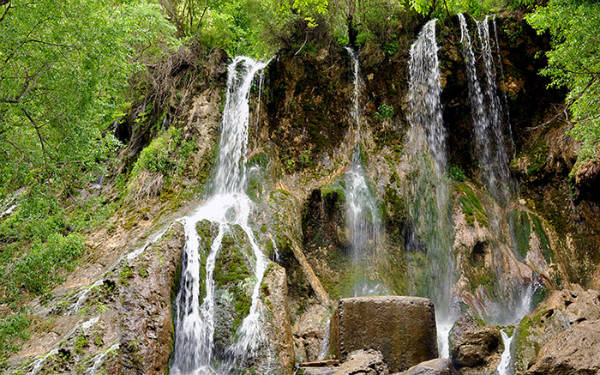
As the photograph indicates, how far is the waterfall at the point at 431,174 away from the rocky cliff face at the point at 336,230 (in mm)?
289

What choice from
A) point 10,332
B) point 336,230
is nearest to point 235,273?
point 10,332

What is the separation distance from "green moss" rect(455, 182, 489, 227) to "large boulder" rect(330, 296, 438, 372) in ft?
21.4

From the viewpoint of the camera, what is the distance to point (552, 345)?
6.25 m

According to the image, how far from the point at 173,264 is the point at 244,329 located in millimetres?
1977

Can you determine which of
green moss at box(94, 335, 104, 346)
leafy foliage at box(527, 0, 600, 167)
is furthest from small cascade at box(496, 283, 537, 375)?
green moss at box(94, 335, 104, 346)

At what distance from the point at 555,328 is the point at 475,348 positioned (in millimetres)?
1546

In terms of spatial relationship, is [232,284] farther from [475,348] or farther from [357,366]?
[475,348]

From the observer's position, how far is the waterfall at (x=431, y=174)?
1148cm

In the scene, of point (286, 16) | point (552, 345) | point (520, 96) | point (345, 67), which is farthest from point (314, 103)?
point (552, 345)

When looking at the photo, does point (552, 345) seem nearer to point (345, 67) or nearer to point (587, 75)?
point (587, 75)

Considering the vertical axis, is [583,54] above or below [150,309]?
above

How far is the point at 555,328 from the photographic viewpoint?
772 cm

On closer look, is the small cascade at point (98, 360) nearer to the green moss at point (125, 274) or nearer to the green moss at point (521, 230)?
the green moss at point (125, 274)

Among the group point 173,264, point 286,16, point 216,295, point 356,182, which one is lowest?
point 216,295
